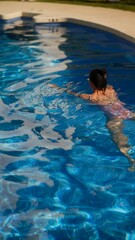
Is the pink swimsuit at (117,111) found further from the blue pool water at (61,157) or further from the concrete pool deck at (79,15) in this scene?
the concrete pool deck at (79,15)

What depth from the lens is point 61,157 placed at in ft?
15.9

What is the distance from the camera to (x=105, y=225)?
11.5 ft

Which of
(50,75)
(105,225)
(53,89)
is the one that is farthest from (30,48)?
(105,225)

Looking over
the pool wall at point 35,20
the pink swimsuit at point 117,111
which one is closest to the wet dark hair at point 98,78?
the pink swimsuit at point 117,111

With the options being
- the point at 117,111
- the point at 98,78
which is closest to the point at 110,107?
the point at 117,111

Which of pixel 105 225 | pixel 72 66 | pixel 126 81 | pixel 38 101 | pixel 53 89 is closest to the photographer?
pixel 105 225

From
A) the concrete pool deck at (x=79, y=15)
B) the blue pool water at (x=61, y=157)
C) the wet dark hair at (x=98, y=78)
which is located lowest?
the blue pool water at (x=61, y=157)

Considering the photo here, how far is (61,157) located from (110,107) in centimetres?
112

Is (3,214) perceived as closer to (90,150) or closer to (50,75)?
(90,150)

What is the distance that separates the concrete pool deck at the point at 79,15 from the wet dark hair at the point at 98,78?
16.2 ft

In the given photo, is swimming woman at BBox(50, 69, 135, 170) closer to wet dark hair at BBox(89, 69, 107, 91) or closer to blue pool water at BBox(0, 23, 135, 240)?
wet dark hair at BBox(89, 69, 107, 91)

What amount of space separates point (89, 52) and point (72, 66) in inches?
50.6

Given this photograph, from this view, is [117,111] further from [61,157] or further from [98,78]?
[61,157]

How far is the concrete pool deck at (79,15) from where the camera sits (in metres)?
11.3
